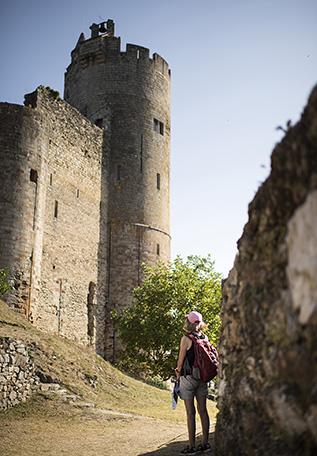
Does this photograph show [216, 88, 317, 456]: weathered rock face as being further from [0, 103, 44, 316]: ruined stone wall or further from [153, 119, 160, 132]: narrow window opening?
[153, 119, 160, 132]: narrow window opening

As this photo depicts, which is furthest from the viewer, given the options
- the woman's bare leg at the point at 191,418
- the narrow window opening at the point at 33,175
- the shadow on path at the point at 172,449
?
the narrow window opening at the point at 33,175

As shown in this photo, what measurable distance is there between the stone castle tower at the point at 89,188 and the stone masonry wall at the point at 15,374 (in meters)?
7.08

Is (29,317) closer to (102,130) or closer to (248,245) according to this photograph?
(102,130)

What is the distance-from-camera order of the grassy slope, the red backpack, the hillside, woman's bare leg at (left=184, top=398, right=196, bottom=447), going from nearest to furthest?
woman's bare leg at (left=184, top=398, right=196, bottom=447) → the red backpack → the hillside → the grassy slope

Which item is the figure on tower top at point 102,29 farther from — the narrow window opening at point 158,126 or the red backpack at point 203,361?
the red backpack at point 203,361

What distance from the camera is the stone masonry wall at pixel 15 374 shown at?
1116 centimetres

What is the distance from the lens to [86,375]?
14.8 meters

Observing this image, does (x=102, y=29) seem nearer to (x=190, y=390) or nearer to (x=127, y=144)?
(x=127, y=144)

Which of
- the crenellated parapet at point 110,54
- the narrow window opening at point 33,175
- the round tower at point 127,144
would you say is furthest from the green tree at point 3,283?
the crenellated parapet at point 110,54

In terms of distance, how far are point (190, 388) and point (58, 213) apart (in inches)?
684

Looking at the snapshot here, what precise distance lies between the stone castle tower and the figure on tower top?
0.06m

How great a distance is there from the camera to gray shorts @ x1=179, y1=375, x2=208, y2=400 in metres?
6.99

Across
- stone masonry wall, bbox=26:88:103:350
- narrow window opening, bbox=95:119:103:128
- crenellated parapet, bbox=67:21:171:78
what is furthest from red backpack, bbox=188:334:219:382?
crenellated parapet, bbox=67:21:171:78

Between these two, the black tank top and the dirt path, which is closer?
the black tank top
